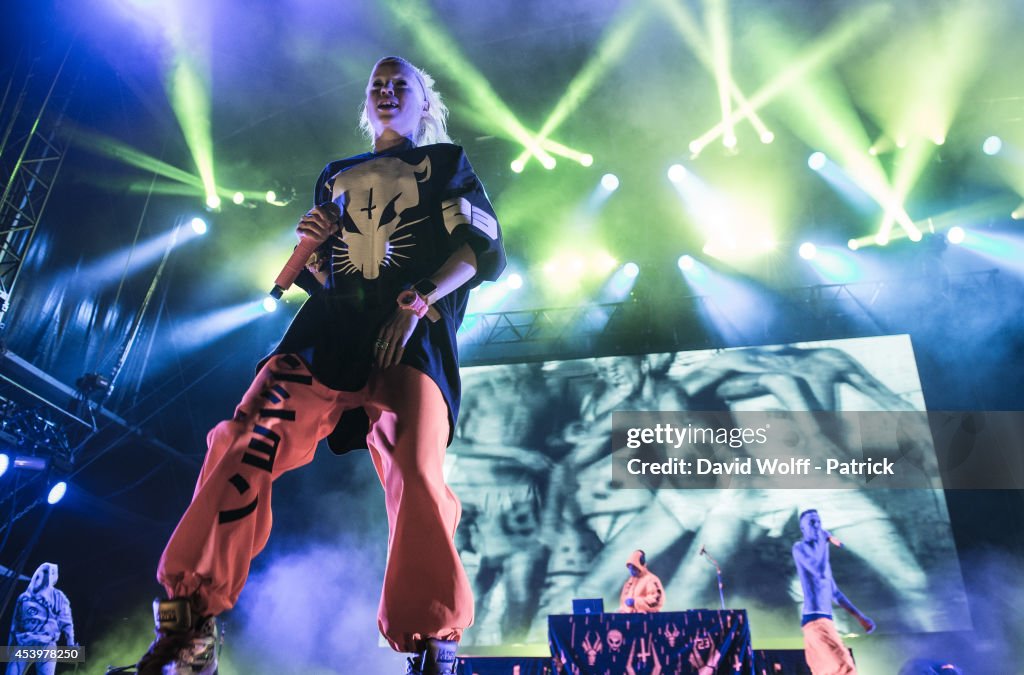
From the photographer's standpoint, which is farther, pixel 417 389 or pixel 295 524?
pixel 295 524

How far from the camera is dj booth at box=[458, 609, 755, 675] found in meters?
3.20

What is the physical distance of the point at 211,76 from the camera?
24.3ft

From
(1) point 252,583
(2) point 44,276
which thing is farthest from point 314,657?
(2) point 44,276

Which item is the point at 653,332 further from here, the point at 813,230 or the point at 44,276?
the point at 44,276

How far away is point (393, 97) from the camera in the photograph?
6.72ft

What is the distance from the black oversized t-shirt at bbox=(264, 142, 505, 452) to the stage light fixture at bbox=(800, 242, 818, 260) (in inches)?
348

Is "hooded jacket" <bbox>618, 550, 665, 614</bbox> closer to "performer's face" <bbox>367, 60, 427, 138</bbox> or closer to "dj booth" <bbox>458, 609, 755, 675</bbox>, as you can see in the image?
"dj booth" <bbox>458, 609, 755, 675</bbox>

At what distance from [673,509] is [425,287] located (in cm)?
741

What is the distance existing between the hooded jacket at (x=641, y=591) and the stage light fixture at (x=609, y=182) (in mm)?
4979

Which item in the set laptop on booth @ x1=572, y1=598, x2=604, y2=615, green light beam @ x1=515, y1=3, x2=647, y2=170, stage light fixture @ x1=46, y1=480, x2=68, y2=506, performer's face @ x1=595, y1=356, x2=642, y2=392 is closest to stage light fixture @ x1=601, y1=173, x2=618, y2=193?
green light beam @ x1=515, y1=3, x2=647, y2=170

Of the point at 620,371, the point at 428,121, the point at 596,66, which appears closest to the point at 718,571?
the point at 620,371

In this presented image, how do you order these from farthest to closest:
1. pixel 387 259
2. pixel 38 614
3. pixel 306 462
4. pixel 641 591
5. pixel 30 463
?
pixel 641 591 < pixel 30 463 < pixel 38 614 < pixel 387 259 < pixel 306 462

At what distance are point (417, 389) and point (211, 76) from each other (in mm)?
7080

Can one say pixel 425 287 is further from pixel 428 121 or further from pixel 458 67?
pixel 458 67
